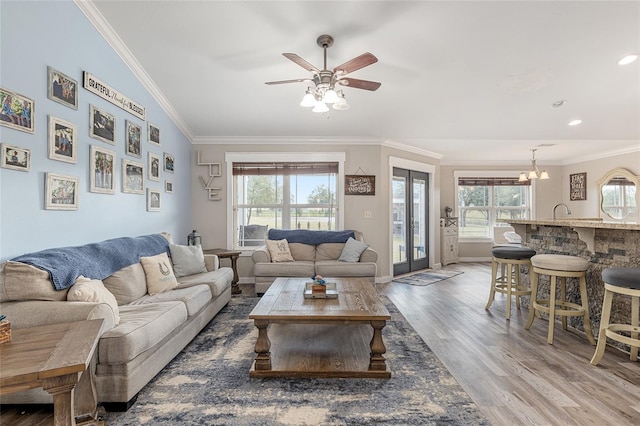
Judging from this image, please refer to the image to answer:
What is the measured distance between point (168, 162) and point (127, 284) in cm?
216

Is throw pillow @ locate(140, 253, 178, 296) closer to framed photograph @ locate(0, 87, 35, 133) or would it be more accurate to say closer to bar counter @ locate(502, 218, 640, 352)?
framed photograph @ locate(0, 87, 35, 133)

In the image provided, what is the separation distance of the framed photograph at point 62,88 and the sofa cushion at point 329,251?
3.39m

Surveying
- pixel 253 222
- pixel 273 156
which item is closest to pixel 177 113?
pixel 273 156

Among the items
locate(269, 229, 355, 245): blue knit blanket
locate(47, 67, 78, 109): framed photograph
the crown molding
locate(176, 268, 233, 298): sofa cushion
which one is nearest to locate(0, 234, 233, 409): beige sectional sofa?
locate(176, 268, 233, 298): sofa cushion

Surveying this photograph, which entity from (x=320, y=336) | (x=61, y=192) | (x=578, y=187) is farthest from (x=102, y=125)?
(x=578, y=187)

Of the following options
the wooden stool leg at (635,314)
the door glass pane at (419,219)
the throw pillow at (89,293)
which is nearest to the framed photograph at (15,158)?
the throw pillow at (89,293)

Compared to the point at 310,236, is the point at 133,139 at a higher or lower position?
higher

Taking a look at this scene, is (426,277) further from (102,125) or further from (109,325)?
(102,125)

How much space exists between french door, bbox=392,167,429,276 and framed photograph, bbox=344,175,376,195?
0.63 m

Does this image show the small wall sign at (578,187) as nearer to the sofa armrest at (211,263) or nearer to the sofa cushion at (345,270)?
the sofa cushion at (345,270)

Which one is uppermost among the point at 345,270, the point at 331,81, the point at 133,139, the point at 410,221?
the point at 331,81

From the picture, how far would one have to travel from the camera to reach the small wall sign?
6993 mm

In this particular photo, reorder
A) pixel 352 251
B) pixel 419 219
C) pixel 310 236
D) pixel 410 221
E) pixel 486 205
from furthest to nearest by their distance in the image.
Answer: pixel 486 205, pixel 419 219, pixel 410 221, pixel 310 236, pixel 352 251

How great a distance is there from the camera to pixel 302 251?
486 centimetres
